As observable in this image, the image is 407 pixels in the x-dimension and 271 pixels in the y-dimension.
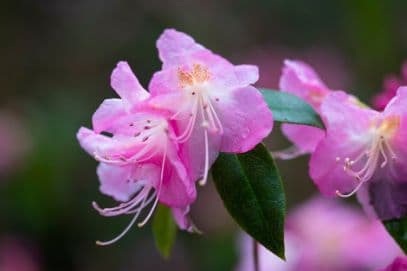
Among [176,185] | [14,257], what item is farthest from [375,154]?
[14,257]

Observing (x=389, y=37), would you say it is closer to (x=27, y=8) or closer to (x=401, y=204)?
(x=27, y=8)

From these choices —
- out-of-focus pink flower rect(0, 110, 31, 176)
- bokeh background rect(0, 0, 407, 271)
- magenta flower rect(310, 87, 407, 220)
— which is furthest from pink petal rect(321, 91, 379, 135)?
out-of-focus pink flower rect(0, 110, 31, 176)

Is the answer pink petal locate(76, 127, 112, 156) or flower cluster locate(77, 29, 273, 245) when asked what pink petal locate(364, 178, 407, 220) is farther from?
pink petal locate(76, 127, 112, 156)

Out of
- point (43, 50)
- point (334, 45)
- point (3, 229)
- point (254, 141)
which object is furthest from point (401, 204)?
point (43, 50)

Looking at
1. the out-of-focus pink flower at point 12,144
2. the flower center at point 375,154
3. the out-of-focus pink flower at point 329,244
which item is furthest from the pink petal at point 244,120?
the out-of-focus pink flower at point 12,144

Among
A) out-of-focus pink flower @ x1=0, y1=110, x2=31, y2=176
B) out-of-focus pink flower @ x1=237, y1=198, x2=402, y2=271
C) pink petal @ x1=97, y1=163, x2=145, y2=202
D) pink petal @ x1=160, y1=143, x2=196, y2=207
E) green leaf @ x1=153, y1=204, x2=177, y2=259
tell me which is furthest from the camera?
out-of-focus pink flower @ x1=0, y1=110, x2=31, y2=176

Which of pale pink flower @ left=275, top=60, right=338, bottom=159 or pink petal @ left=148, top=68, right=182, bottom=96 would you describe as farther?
pale pink flower @ left=275, top=60, right=338, bottom=159
